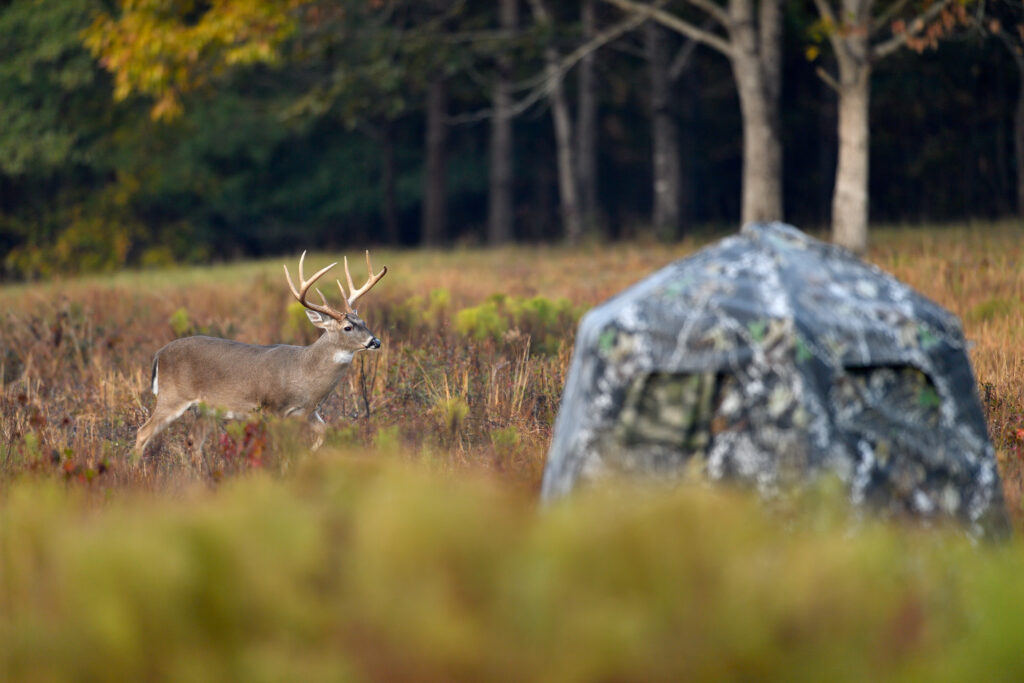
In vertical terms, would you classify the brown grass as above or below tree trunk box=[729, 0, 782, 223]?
below

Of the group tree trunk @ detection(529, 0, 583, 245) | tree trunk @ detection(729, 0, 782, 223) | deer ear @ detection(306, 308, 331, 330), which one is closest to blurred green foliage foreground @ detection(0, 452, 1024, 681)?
deer ear @ detection(306, 308, 331, 330)

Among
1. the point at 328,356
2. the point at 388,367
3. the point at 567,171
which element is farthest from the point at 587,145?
the point at 328,356

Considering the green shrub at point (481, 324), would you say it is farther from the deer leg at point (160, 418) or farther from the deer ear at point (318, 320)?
the deer leg at point (160, 418)

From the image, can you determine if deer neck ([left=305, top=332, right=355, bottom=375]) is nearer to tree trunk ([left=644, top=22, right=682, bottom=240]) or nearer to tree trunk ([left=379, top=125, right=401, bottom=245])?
tree trunk ([left=644, top=22, right=682, bottom=240])

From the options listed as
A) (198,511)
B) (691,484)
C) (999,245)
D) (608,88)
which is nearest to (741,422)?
(691,484)

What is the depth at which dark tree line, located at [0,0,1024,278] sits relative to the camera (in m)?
16.0

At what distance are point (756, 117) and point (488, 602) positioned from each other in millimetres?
14447

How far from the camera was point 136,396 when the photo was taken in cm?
763

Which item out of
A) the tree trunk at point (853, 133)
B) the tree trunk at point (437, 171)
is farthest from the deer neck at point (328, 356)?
the tree trunk at point (437, 171)

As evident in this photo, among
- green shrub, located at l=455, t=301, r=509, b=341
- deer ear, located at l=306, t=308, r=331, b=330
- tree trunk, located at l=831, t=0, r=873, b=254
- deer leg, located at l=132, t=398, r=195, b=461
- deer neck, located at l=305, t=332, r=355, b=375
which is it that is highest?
tree trunk, located at l=831, t=0, r=873, b=254

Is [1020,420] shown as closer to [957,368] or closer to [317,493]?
[957,368]

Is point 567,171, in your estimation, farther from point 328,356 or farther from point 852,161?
point 328,356

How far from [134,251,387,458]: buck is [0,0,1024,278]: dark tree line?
8.80 metres

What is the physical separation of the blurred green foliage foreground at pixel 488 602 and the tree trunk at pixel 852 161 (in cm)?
1263
